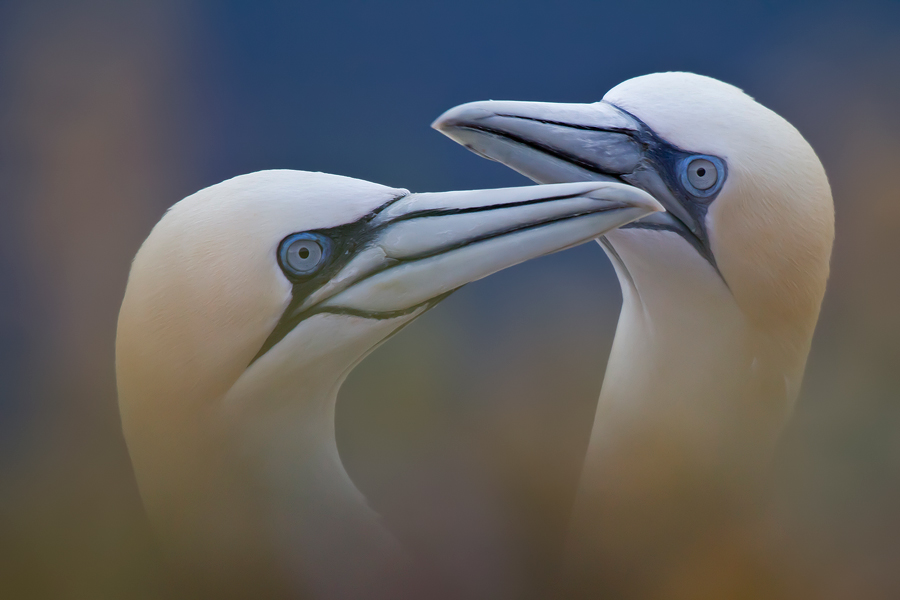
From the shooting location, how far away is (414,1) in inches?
70.9

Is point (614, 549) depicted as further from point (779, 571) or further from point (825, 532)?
point (825, 532)

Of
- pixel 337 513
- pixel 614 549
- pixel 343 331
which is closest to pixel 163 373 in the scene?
pixel 343 331

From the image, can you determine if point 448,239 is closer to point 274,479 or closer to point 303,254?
point 303,254

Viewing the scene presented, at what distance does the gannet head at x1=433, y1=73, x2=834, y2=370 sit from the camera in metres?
1.58

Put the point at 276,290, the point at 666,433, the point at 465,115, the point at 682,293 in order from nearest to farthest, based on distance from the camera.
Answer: the point at 276,290
the point at 465,115
the point at 682,293
the point at 666,433

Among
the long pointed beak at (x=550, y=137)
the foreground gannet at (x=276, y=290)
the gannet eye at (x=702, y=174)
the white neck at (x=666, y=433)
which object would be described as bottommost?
the white neck at (x=666, y=433)

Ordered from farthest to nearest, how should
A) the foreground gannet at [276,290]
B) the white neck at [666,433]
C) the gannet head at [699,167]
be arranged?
the white neck at [666,433], the gannet head at [699,167], the foreground gannet at [276,290]

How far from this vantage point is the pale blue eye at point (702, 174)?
1598mm

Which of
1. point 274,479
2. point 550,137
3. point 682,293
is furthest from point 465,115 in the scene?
point 274,479

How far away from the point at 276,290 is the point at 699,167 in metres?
0.98

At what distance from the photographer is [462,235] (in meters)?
1.43

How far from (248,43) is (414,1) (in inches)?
16.9

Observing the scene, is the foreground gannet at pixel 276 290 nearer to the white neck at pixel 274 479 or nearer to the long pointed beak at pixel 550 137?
the white neck at pixel 274 479

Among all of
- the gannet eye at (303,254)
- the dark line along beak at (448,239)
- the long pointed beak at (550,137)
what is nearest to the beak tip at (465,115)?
the long pointed beak at (550,137)
